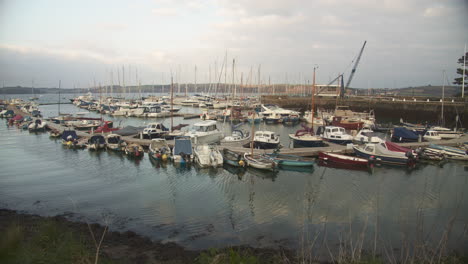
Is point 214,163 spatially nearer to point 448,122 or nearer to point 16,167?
point 16,167

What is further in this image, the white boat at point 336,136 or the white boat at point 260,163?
the white boat at point 336,136

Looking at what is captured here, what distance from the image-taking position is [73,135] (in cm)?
2905

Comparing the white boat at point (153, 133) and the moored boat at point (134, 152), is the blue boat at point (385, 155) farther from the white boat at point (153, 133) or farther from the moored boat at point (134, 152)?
→ the white boat at point (153, 133)

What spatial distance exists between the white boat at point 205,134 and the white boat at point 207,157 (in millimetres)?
4149

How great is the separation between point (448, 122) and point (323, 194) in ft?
126

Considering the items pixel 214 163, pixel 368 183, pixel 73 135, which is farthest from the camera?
pixel 73 135

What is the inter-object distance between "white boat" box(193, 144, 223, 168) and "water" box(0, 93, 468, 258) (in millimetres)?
533

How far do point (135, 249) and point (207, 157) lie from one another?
11.6m

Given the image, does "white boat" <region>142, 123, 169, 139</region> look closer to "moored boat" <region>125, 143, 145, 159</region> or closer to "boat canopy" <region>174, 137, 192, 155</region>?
"moored boat" <region>125, 143, 145, 159</region>

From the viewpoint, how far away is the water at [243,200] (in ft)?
36.9

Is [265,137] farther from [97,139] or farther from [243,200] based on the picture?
[97,139]

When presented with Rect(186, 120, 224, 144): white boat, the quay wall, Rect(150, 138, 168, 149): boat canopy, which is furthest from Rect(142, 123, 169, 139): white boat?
the quay wall

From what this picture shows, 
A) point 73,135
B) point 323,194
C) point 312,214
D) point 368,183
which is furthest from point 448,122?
point 73,135

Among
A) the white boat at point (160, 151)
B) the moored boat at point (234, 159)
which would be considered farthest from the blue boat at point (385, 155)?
the white boat at point (160, 151)
